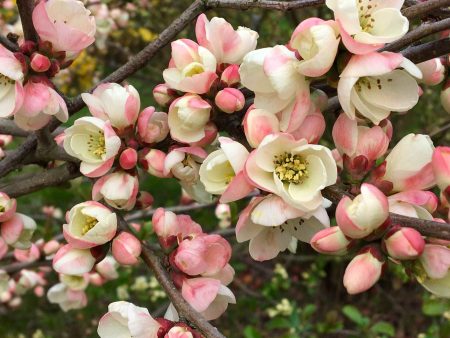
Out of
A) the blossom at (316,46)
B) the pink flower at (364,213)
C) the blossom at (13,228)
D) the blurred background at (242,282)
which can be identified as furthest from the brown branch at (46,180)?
the blurred background at (242,282)

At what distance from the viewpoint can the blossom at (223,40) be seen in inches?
51.1

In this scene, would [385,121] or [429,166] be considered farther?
[385,121]

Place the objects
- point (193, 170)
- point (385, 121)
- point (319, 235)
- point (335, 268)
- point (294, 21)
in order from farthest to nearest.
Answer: point (335, 268), point (294, 21), point (193, 170), point (385, 121), point (319, 235)

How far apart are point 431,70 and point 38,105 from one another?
0.80 m

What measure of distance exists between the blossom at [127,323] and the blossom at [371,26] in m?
0.59

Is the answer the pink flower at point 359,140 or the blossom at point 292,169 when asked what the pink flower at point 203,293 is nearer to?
the blossom at point 292,169

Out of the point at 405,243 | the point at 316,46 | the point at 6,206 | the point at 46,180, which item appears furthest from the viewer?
the point at 46,180

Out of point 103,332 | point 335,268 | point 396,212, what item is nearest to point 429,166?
point 396,212

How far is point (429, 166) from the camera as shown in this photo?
105cm

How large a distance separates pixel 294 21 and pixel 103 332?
7.99 feet

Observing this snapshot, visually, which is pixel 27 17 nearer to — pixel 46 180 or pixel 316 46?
pixel 46 180

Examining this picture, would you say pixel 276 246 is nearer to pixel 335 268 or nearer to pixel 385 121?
pixel 385 121

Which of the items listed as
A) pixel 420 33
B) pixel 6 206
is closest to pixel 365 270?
pixel 420 33

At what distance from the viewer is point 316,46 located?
3.35 ft
